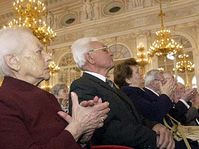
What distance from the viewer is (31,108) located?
1706mm

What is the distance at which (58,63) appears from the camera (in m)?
→ 15.7

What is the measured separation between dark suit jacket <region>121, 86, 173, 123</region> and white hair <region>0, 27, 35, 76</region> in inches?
62.6

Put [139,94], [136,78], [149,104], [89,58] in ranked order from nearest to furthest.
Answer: [89,58], [149,104], [139,94], [136,78]

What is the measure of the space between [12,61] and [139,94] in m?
1.73

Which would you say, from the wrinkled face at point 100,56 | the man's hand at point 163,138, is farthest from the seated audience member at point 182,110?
the wrinkled face at point 100,56

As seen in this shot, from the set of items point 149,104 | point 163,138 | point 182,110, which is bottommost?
point 163,138

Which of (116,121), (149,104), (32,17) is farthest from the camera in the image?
(32,17)

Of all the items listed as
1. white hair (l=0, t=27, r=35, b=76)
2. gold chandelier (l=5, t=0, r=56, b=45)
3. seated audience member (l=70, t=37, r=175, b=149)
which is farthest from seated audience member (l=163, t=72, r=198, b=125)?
gold chandelier (l=5, t=0, r=56, b=45)

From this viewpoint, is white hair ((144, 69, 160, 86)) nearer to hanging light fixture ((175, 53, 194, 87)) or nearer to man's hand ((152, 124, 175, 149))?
man's hand ((152, 124, 175, 149))

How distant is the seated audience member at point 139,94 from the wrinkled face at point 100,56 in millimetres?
505

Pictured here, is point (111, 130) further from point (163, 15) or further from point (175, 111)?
point (163, 15)

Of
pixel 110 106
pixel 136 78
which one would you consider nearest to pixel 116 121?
pixel 110 106

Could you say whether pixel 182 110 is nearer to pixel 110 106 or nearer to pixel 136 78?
pixel 136 78

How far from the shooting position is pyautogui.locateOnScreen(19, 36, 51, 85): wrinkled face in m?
1.89
